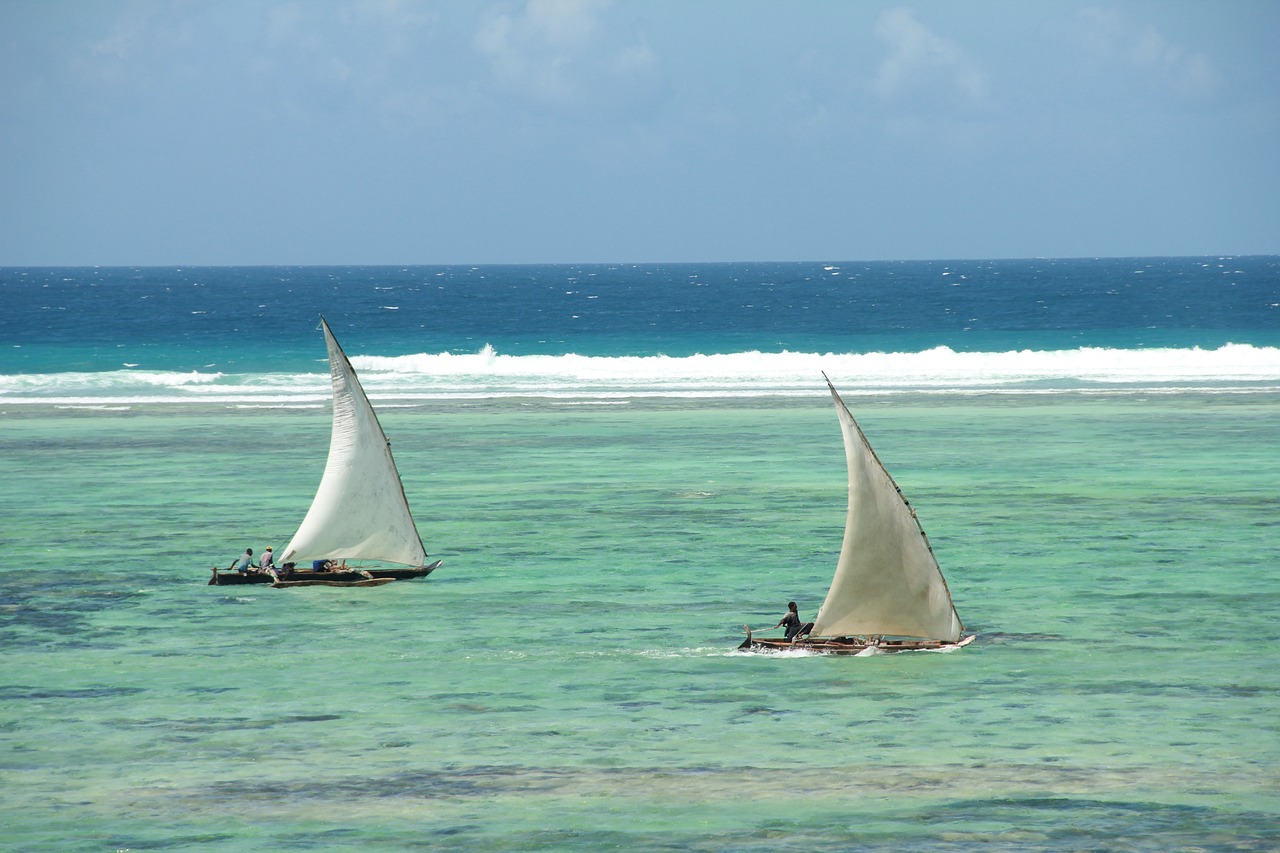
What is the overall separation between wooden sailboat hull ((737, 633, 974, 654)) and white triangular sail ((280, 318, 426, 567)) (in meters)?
8.41

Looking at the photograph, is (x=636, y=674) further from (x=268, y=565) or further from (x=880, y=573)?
(x=268, y=565)

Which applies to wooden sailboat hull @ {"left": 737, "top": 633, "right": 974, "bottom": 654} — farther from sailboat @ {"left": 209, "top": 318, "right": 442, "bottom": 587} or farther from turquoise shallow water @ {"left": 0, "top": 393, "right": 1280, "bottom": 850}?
sailboat @ {"left": 209, "top": 318, "right": 442, "bottom": 587}

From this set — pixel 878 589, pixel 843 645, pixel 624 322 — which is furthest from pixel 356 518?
pixel 624 322

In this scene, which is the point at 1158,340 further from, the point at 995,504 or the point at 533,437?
the point at 995,504

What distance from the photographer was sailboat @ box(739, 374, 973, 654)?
21906 millimetres

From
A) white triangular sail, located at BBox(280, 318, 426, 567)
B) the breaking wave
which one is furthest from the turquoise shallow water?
the breaking wave

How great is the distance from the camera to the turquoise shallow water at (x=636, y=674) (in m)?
15.9

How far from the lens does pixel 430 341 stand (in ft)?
358

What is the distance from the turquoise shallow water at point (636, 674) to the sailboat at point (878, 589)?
0.50 m

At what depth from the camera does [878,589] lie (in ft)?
73.3

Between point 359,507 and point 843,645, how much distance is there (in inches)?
395

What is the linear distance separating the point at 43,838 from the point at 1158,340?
94.5 m

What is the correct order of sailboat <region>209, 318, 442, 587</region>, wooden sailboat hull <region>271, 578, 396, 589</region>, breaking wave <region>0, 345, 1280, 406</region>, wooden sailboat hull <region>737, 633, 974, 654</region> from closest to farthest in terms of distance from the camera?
wooden sailboat hull <region>737, 633, 974, 654</region>
wooden sailboat hull <region>271, 578, 396, 589</region>
sailboat <region>209, 318, 442, 587</region>
breaking wave <region>0, 345, 1280, 406</region>

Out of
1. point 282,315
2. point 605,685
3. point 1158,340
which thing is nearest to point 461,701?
point 605,685
